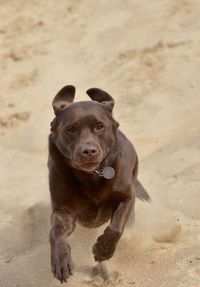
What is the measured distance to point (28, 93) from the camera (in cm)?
884

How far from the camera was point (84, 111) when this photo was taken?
4.83m

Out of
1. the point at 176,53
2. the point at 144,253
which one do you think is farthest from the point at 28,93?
the point at 144,253

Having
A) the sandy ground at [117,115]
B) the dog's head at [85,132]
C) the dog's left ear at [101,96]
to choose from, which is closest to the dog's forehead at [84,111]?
the dog's head at [85,132]

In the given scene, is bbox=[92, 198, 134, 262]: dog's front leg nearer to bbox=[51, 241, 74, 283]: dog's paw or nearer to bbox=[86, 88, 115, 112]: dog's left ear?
bbox=[51, 241, 74, 283]: dog's paw

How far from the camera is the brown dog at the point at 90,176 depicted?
473 centimetres

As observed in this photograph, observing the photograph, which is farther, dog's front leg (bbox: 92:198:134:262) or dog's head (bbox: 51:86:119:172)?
dog's front leg (bbox: 92:198:134:262)

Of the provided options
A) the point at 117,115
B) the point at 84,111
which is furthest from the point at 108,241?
the point at 117,115

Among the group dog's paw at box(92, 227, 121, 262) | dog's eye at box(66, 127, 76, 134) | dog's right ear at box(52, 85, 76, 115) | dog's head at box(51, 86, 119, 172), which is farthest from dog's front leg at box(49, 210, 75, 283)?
dog's right ear at box(52, 85, 76, 115)

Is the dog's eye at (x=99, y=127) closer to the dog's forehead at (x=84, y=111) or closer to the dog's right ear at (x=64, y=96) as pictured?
the dog's forehead at (x=84, y=111)

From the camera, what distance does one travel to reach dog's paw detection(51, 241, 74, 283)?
4.42 meters

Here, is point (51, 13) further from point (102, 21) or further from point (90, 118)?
point (90, 118)

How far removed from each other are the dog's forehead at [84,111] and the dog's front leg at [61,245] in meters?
0.63

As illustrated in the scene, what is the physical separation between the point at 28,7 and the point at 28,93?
2267mm

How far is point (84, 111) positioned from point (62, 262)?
97 centimetres
